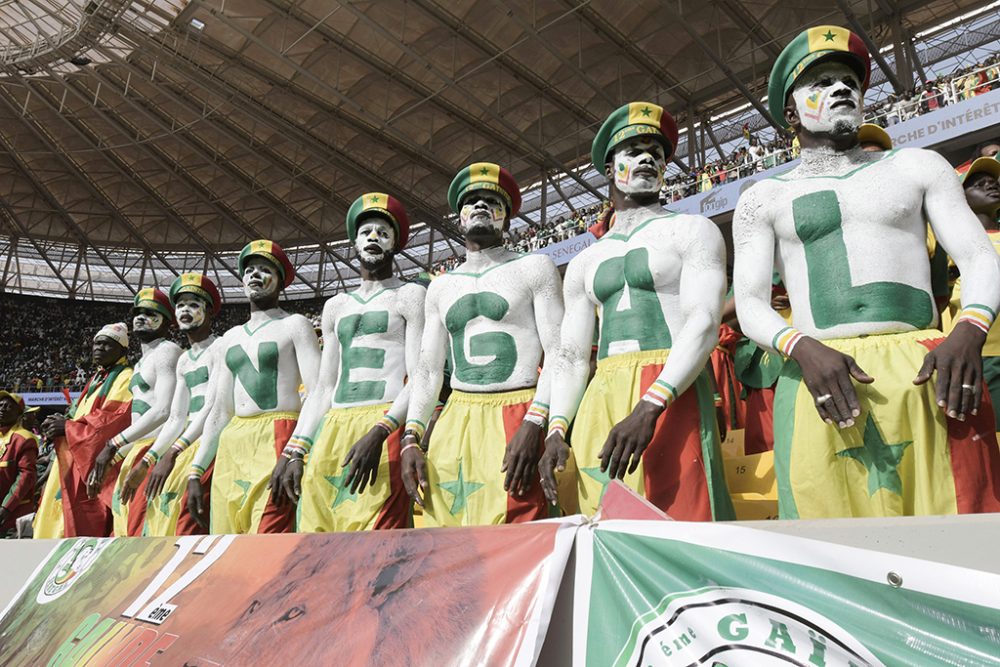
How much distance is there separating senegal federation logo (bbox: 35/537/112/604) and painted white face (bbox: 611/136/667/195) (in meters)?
2.30

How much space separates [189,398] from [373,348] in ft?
6.16

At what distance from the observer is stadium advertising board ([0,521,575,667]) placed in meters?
1.36

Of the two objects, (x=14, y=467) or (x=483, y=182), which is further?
(x=14, y=467)

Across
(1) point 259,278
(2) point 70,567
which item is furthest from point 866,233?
(1) point 259,278

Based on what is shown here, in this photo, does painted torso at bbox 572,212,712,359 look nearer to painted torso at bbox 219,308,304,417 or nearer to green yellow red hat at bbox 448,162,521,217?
green yellow red hat at bbox 448,162,521,217

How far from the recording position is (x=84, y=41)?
1683 cm

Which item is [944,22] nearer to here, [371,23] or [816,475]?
[371,23]

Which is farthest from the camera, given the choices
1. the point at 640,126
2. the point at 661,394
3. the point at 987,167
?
Answer: the point at 987,167

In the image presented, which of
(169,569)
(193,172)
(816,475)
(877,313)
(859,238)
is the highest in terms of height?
(193,172)

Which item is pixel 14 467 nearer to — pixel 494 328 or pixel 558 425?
pixel 494 328

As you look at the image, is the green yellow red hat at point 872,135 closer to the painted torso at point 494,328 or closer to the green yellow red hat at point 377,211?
the painted torso at point 494,328

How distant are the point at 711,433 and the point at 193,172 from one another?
23.2 m

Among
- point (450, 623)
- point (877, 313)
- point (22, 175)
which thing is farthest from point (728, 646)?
point (22, 175)

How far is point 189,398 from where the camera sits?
453cm
